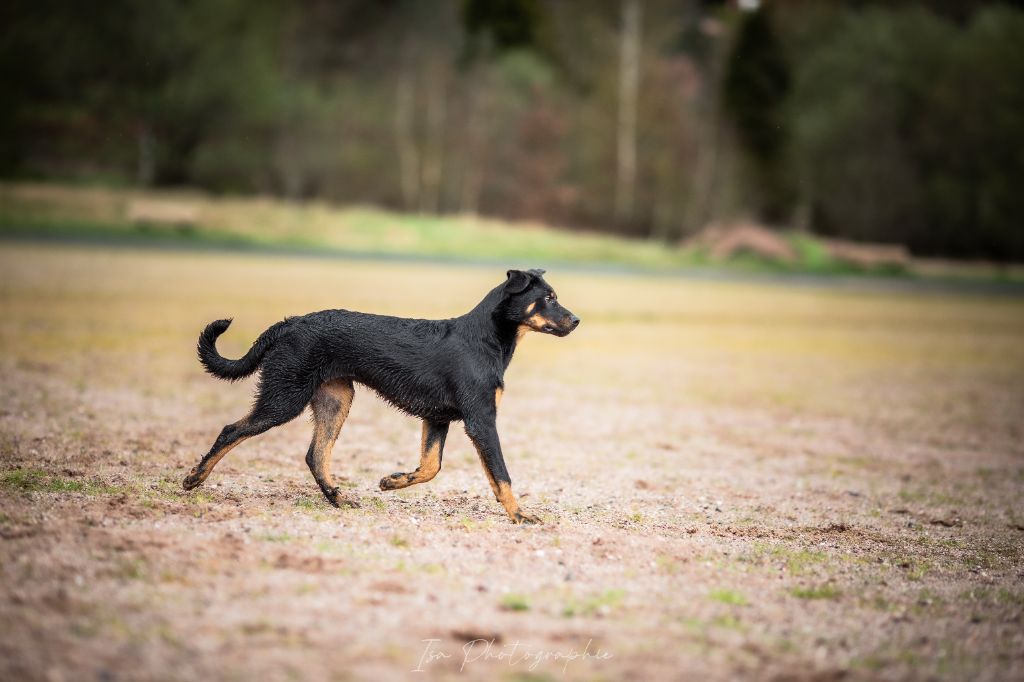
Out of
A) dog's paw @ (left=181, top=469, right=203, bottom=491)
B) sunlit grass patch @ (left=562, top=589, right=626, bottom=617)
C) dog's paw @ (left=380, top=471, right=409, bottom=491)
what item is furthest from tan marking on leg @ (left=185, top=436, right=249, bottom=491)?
sunlit grass patch @ (left=562, top=589, right=626, bottom=617)

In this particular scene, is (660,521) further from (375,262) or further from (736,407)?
(375,262)

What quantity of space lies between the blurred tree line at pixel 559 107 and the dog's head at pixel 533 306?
4400 centimetres

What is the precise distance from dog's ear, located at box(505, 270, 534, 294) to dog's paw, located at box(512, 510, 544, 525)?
1.45 m

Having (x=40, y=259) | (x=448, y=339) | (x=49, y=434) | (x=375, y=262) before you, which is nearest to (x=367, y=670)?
(x=448, y=339)

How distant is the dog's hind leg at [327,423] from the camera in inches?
266

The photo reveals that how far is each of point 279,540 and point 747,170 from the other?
5165 centimetres

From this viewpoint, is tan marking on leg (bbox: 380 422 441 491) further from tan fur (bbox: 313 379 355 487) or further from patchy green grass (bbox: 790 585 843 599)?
patchy green grass (bbox: 790 585 843 599)

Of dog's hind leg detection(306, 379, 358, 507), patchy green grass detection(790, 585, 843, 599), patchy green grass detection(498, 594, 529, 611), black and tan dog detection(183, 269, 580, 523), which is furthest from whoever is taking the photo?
dog's hind leg detection(306, 379, 358, 507)

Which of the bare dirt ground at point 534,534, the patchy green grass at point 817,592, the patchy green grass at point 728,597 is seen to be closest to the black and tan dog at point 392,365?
the bare dirt ground at point 534,534

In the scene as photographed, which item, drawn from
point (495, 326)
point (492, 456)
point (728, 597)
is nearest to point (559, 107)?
point (495, 326)

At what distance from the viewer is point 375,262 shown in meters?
35.4

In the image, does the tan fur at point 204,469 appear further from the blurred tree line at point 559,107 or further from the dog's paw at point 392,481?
the blurred tree line at point 559,107

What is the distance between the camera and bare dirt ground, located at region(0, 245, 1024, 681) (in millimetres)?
4324

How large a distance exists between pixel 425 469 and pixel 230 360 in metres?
1.50
